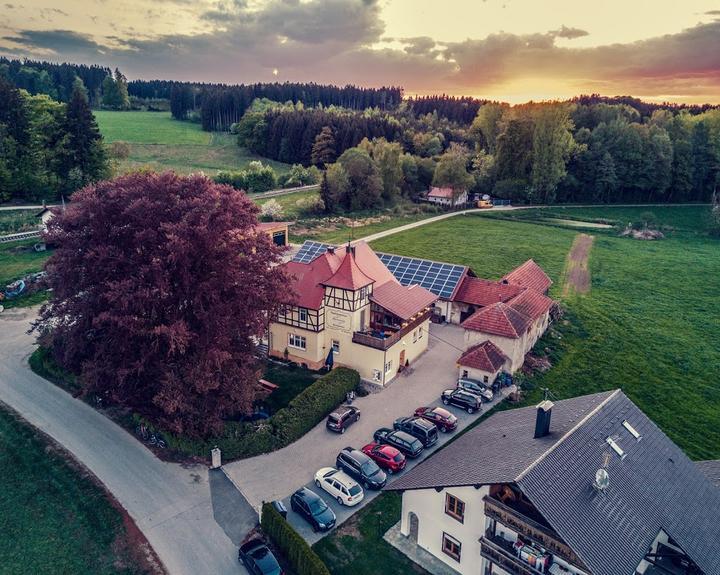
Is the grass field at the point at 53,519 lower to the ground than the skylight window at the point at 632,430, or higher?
lower

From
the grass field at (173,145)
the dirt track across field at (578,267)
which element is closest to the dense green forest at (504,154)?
the grass field at (173,145)

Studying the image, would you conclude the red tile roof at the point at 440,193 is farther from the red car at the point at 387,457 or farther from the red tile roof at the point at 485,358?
the red car at the point at 387,457

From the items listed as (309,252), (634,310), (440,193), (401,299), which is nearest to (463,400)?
(401,299)

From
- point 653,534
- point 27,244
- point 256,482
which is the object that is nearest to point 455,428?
point 256,482

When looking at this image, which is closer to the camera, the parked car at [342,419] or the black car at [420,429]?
the black car at [420,429]

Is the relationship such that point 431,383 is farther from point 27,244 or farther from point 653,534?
point 27,244

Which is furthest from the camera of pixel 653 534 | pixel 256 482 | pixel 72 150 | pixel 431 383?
pixel 72 150

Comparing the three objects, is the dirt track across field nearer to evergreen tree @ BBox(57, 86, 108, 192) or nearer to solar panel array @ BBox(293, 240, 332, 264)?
solar panel array @ BBox(293, 240, 332, 264)

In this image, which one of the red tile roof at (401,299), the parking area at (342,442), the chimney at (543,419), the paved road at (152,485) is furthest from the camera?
the red tile roof at (401,299)
